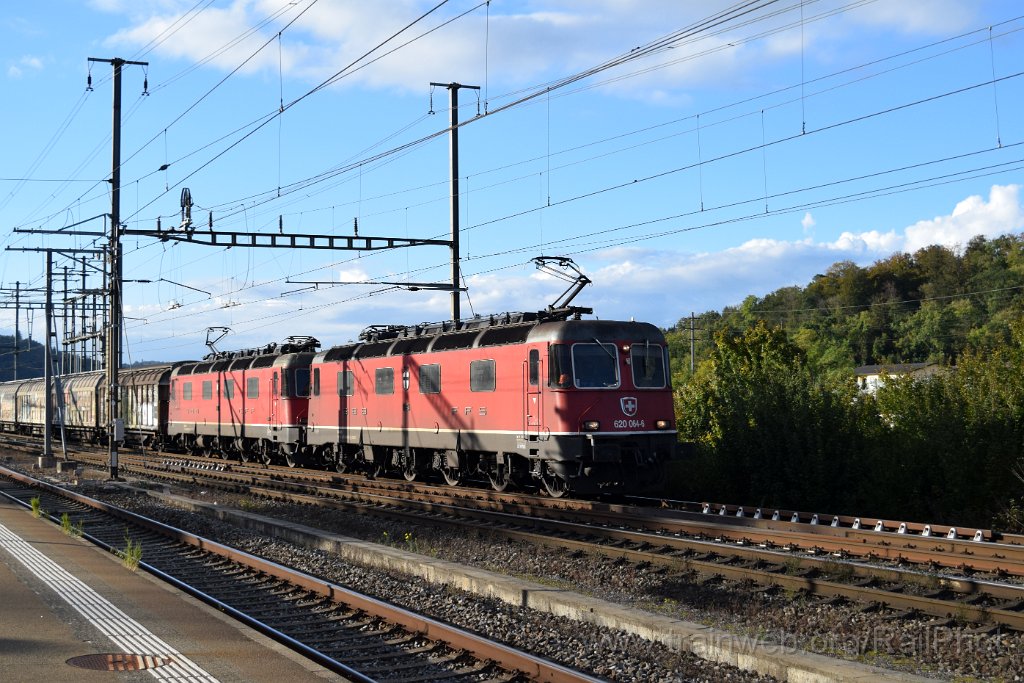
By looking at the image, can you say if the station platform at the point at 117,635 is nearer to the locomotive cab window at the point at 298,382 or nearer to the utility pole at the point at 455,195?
the utility pole at the point at 455,195

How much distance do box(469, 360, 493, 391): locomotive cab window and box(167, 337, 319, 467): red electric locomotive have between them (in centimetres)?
1110

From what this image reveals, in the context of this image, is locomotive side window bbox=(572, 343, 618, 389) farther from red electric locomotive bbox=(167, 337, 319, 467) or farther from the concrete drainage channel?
red electric locomotive bbox=(167, 337, 319, 467)

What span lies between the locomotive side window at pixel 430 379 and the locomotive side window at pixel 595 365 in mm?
4669

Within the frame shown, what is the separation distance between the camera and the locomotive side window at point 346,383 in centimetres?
2750

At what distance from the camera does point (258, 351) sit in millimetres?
36125

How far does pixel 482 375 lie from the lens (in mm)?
21172

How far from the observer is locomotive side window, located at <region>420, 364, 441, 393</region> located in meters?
22.9

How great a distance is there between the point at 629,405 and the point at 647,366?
3.24 ft

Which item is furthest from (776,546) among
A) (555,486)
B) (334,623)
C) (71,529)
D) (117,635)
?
(71,529)

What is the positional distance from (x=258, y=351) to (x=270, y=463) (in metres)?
3.90

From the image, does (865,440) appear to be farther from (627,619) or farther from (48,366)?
(48,366)

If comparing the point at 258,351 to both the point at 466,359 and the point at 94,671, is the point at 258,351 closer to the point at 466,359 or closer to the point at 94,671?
the point at 466,359

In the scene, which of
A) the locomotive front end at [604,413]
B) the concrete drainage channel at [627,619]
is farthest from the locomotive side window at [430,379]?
the concrete drainage channel at [627,619]

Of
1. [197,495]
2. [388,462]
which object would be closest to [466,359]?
[388,462]
